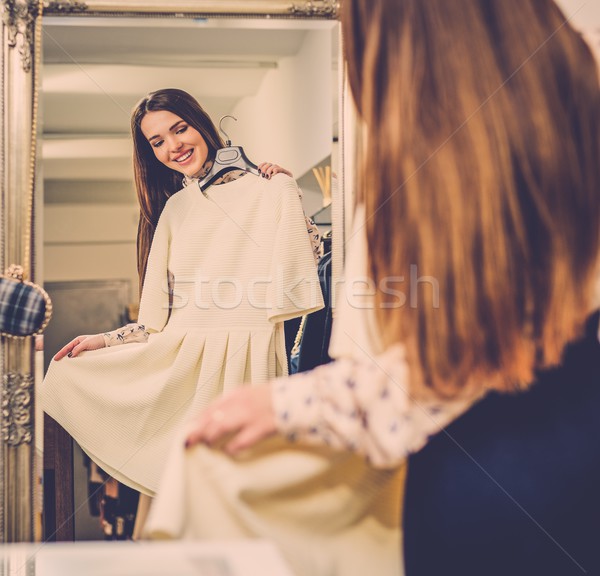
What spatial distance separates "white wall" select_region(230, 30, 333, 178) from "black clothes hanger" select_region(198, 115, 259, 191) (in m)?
0.01

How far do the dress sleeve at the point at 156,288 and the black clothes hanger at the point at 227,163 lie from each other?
13cm

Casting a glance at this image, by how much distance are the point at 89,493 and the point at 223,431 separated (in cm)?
50

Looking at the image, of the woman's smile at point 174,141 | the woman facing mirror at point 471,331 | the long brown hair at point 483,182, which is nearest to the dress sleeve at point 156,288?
the woman's smile at point 174,141

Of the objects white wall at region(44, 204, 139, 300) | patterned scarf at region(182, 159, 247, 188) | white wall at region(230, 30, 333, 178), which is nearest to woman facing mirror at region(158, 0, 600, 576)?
white wall at region(230, 30, 333, 178)

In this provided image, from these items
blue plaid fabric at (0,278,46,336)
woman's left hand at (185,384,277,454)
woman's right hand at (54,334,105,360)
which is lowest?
woman's left hand at (185,384,277,454)

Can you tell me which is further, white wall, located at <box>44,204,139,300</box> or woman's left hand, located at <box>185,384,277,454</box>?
white wall, located at <box>44,204,139,300</box>

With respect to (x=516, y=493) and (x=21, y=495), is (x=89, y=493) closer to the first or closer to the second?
(x=21, y=495)

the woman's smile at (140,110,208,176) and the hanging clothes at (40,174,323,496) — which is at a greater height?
the woman's smile at (140,110,208,176)

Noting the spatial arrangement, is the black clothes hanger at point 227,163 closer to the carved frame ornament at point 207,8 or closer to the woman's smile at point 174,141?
the woman's smile at point 174,141

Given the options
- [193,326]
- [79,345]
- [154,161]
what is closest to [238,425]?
[193,326]

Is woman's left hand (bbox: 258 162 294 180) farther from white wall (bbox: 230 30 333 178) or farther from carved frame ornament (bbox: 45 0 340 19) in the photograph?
carved frame ornament (bbox: 45 0 340 19)

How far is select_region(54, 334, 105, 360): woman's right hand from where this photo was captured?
1.26 metres

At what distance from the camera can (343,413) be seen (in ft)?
3.07

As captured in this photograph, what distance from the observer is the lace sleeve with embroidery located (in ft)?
4.16
